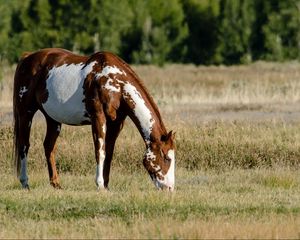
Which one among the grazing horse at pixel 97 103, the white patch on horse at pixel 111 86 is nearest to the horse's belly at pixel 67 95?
the grazing horse at pixel 97 103

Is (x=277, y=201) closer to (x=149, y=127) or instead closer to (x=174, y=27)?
(x=149, y=127)

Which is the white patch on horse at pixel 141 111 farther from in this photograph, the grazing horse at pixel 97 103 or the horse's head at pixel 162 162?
the horse's head at pixel 162 162

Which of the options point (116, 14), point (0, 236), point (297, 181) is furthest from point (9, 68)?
point (0, 236)

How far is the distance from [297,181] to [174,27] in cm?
6920

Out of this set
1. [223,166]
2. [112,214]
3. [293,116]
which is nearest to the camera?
[112,214]

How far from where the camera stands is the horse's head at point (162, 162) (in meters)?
14.9

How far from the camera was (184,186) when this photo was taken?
1600 cm

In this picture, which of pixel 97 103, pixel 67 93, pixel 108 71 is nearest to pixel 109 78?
pixel 108 71

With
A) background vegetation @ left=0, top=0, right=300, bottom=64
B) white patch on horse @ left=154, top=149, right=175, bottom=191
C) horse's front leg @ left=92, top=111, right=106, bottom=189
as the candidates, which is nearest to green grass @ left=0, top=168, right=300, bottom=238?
white patch on horse @ left=154, top=149, right=175, bottom=191

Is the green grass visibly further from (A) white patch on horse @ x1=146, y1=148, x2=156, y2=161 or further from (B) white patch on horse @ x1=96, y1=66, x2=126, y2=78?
(B) white patch on horse @ x1=96, y1=66, x2=126, y2=78

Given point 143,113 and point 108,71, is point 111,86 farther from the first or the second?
point 143,113

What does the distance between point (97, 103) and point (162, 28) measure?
226ft

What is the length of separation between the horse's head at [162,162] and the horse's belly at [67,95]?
1342 millimetres

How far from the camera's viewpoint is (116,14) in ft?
258
